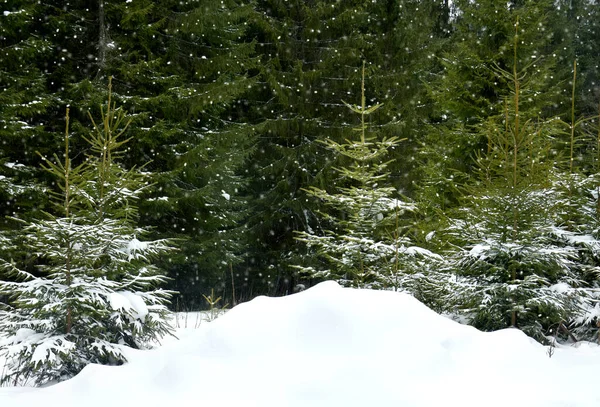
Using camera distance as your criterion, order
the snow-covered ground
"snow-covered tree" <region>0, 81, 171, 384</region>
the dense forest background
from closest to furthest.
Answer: the snow-covered ground < "snow-covered tree" <region>0, 81, 171, 384</region> < the dense forest background

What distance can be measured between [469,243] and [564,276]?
1100 mm

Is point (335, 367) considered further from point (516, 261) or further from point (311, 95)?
point (311, 95)

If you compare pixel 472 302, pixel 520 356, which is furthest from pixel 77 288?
pixel 472 302

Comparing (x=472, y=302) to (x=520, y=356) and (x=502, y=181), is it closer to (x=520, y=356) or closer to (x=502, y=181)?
(x=502, y=181)

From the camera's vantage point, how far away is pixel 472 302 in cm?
562

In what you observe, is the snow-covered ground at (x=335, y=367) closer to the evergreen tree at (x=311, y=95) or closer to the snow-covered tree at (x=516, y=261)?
the snow-covered tree at (x=516, y=261)

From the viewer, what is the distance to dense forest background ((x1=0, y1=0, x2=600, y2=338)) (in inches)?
232

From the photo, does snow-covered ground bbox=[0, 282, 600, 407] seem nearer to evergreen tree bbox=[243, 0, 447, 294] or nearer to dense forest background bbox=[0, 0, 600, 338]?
dense forest background bbox=[0, 0, 600, 338]

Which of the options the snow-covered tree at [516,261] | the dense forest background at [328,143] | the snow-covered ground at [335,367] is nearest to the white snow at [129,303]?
the snow-covered ground at [335,367]

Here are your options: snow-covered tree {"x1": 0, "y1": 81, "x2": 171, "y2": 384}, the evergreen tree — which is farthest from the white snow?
the evergreen tree

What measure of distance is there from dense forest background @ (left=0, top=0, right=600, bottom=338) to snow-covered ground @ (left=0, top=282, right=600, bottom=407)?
1.76m

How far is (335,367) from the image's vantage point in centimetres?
343

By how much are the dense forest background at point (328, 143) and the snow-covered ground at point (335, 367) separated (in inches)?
69.3

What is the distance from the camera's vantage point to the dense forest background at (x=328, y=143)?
589 cm
